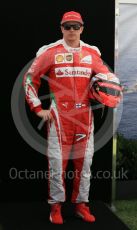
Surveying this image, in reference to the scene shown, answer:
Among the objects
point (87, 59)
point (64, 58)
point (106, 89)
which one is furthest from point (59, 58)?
point (106, 89)

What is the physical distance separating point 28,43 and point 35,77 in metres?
Result: 0.43

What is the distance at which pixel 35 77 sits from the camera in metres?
3.35

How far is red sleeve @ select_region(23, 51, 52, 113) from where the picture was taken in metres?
3.31

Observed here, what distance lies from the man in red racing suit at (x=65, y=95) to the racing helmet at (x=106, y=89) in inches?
2.2

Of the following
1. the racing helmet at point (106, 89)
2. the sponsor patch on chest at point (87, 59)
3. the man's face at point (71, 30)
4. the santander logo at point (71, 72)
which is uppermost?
the man's face at point (71, 30)

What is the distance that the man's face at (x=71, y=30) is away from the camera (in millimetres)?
3268

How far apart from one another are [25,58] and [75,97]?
62 cm

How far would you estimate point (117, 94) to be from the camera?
10.9 feet

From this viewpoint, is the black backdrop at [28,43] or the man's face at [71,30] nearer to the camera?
the man's face at [71,30]

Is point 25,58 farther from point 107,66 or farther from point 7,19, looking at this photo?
point 107,66

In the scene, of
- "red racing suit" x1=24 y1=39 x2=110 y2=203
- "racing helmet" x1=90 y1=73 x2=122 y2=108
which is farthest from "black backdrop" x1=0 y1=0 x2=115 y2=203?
"racing helmet" x1=90 y1=73 x2=122 y2=108

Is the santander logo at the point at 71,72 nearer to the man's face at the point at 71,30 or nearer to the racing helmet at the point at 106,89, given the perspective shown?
the racing helmet at the point at 106,89

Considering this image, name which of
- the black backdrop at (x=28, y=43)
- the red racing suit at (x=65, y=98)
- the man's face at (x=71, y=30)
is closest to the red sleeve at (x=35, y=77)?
the red racing suit at (x=65, y=98)

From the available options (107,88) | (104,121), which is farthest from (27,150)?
(107,88)
